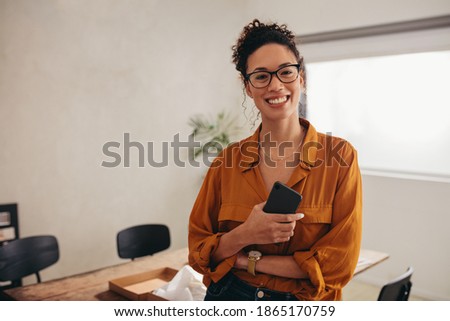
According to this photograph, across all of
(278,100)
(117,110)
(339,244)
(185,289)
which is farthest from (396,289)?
(117,110)

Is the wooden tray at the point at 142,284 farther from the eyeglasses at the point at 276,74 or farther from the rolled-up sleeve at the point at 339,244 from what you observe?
the eyeglasses at the point at 276,74

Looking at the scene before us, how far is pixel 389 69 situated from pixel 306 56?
0.94 meters

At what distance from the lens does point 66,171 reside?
388cm

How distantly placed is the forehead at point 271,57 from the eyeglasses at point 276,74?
0.05 ft

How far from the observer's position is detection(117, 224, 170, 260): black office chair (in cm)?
299

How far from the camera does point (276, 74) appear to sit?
45.8 inches

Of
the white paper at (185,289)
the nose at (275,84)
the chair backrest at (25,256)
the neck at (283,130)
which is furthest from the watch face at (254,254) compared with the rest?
the chair backrest at (25,256)

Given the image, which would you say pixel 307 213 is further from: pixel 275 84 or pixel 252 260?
pixel 275 84

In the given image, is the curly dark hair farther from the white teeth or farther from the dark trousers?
the dark trousers

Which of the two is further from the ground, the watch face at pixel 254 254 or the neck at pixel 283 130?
the neck at pixel 283 130

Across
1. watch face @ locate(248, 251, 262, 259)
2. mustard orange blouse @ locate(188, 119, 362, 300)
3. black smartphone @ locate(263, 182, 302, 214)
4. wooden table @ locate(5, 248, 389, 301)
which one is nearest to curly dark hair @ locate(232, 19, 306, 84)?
mustard orange blouse @ locate(188, 119, 362, 300)

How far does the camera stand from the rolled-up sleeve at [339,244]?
3.67 ft
